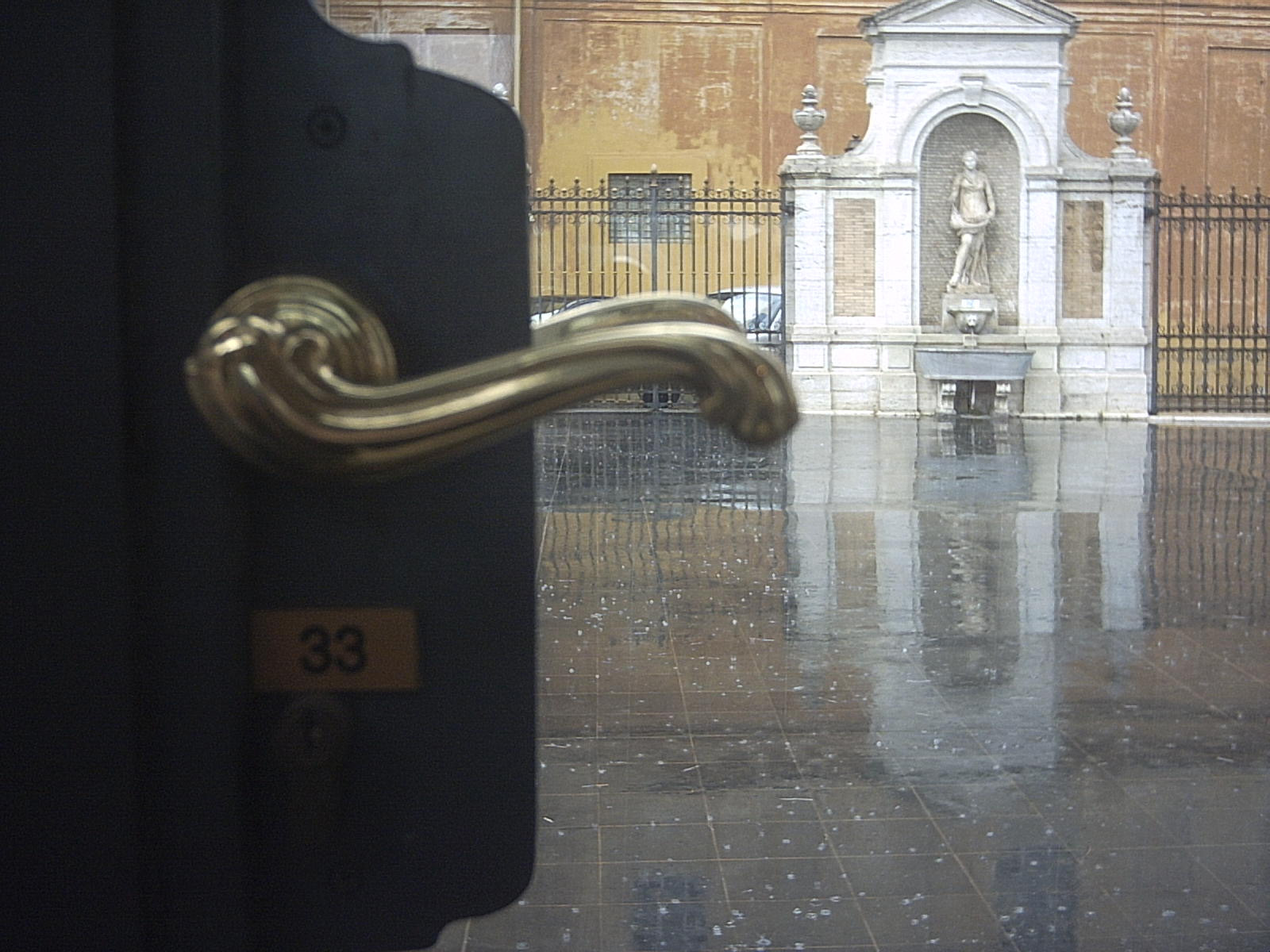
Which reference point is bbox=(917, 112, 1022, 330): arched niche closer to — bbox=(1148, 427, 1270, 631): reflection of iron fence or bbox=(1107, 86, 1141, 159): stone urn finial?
bbox=(1107, 86, 1141, 159): stone urn finial

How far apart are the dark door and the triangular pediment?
19391mm

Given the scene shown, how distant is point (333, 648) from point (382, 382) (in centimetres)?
15

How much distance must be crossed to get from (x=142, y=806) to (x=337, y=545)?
18 centimetres

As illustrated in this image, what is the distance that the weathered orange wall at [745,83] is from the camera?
97.9ft

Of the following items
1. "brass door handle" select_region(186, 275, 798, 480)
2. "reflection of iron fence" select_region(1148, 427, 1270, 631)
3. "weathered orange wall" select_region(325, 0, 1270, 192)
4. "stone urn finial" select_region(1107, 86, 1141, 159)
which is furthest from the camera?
"weathered orange wall" select_region(325, 0, 1270, 192)

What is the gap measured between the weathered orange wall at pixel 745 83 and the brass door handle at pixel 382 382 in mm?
29027

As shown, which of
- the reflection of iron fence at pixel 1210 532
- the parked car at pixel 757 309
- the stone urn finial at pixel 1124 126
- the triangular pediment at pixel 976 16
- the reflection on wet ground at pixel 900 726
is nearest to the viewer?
the reflection on wet ground at pixel 900 726

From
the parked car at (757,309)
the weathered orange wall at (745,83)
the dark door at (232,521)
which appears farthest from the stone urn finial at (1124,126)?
the dark door at (232,521)

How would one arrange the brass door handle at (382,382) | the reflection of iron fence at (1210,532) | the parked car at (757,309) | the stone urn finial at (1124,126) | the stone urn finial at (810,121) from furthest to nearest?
1. the parked car at (757,309)
2. the stone urn finial at (1124,126)
3. the stone urn finial at (810,121)
4. the reflection of iron fence at (1210,532)
5. the brass door handle at (382,382)

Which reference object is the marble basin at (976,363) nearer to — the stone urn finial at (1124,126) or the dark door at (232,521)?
the stone urn finial at (1124,126)

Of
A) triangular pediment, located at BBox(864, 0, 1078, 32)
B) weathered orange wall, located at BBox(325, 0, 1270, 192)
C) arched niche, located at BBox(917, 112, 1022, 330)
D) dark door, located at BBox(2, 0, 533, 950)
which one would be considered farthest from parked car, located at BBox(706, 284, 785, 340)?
dark door, located at BBox(2, 0, 533, 950)

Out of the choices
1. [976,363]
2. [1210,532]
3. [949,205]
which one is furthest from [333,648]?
[949,205]

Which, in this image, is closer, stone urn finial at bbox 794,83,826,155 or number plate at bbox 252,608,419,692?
number plate at bbox 252,608,419,692

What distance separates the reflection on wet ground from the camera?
4438 millimetres
